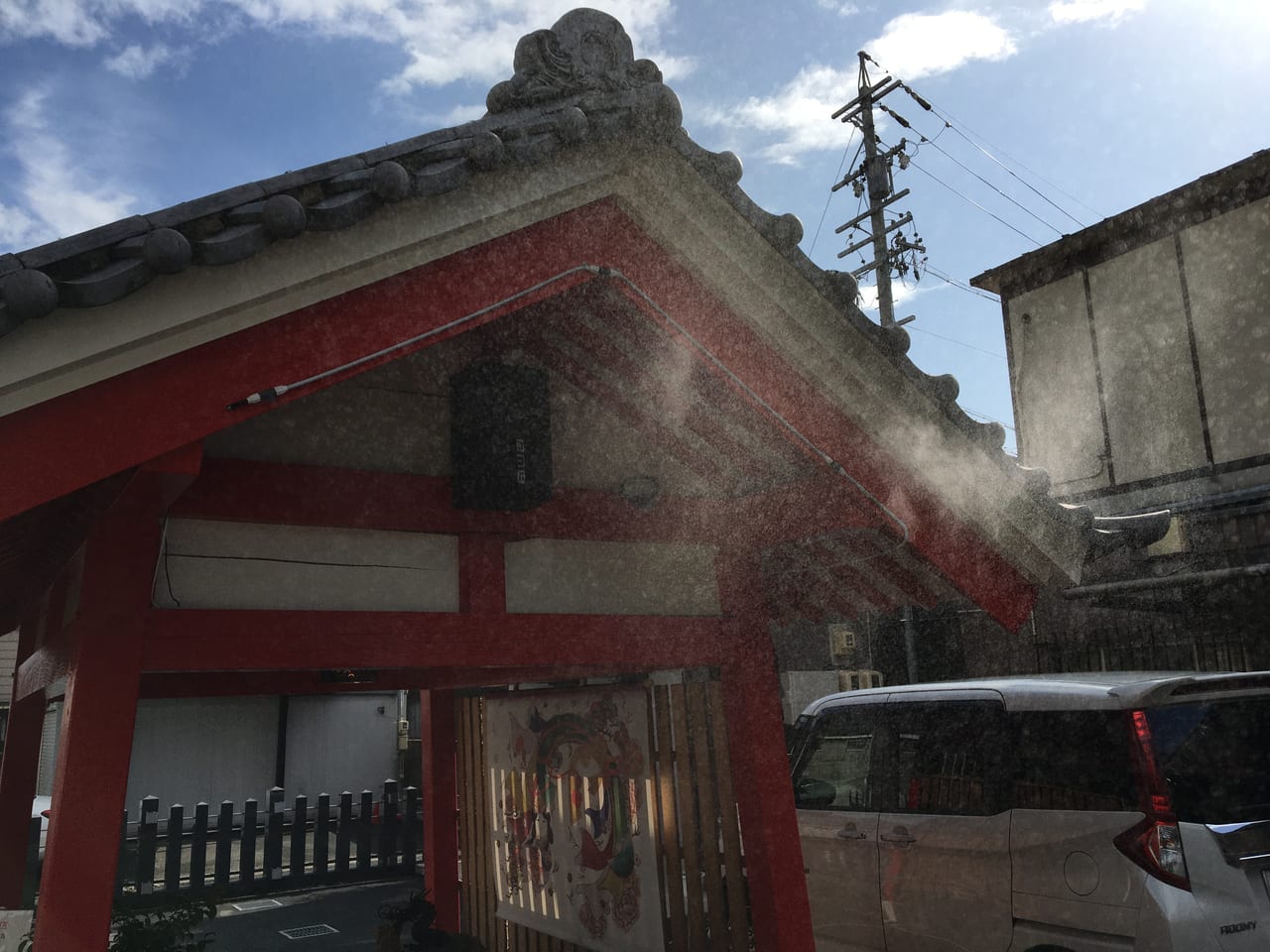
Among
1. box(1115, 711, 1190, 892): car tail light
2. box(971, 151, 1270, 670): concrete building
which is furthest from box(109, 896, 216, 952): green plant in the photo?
box(971, 151, 1270, 670): concrete building

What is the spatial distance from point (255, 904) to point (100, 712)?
8962 mm

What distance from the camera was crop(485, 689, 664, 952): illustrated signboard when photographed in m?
5.60

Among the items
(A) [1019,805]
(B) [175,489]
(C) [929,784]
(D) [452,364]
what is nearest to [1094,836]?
(A) [1019,805]

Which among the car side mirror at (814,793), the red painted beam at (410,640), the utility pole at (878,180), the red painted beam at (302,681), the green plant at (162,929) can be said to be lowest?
the green plant at (162,929)

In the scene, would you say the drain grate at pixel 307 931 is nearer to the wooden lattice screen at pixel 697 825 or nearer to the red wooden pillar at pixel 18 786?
the red wooden pillar at pixel 18 786

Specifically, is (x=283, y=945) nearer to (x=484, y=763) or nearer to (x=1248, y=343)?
(x=484, y=763)

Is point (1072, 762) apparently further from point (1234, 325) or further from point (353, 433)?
point (1234, 325)

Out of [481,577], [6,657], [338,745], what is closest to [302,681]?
[481,577]

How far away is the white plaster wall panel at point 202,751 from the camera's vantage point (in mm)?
19531

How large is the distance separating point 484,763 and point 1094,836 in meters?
4.31

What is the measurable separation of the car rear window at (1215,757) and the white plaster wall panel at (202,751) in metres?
19.4

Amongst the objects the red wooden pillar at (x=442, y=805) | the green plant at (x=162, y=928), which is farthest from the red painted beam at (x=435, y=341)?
the red wooden pillar at (x=442, y=805)

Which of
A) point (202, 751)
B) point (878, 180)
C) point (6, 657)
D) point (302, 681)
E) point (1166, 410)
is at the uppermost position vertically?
point (878, 180)

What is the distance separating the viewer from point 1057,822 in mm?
5059
